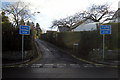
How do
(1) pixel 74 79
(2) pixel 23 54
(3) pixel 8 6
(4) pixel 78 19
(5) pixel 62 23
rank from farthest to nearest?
(5) pixel 62 23, (4) pixel 78 19, (3) pixel 8 6, (2) pixel 23 54, (1) pixel 74 79

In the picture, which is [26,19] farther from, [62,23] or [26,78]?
[26,78]

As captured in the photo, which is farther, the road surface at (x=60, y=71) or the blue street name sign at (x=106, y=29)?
the blue street name sign at (x=106, y=29)

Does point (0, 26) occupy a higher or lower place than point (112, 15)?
lower

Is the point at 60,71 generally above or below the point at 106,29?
below

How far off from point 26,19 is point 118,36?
18.4 m

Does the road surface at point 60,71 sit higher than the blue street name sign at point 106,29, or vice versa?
the blue street name sign at point 106,29

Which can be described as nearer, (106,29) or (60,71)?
(60,71)

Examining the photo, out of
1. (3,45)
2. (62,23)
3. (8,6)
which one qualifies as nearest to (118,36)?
(3,45)

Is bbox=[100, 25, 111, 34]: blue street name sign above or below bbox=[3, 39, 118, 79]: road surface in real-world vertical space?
above

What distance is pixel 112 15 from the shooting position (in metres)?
23.8

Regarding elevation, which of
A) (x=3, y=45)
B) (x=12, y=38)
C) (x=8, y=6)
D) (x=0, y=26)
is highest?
(x=8, y=6)

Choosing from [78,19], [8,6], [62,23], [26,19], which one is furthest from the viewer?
[62,23]

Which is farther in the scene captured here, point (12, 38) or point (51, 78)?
point (12, 38)

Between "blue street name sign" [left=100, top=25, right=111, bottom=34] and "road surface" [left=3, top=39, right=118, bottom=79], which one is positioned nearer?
"road surface" [left=3, top=39, right=118, bottom=79]
